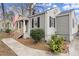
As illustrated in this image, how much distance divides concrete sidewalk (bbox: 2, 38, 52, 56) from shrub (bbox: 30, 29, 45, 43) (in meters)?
0.19

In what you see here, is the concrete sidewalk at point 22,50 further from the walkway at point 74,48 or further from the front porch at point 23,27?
the walkway at point 74,48

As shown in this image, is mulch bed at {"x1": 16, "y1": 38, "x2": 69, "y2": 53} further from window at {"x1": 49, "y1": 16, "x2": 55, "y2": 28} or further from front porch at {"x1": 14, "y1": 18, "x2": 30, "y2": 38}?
window at {"x1": 49, "y1": 16, "x2": 55, "y2": 28}

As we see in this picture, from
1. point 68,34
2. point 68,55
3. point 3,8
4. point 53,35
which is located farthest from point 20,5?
point 68,55

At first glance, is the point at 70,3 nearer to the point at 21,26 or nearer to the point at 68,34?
the point at 68,34

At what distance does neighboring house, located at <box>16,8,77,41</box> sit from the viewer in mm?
3086

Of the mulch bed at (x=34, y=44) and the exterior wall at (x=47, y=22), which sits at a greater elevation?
the exterior wall at (x=47, y=22)

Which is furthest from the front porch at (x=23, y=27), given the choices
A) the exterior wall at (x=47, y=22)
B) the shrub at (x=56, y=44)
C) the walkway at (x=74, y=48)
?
the walkway at (x=74, y=48)

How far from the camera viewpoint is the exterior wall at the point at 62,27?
3.08 meters

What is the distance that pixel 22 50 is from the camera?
120 inches

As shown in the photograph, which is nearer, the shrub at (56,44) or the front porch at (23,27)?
the shrub at (56,44)

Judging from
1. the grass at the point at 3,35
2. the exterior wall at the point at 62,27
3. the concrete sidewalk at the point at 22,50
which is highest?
the exterior wall at the point at 62,27

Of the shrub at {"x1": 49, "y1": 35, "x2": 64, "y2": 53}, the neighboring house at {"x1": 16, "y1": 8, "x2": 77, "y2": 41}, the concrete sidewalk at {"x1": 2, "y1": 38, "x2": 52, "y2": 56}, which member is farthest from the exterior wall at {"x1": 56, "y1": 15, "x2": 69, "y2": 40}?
the concrete sidewalk at {"x1": 2, "y1": 38, "x2": 52, "y2": 56}

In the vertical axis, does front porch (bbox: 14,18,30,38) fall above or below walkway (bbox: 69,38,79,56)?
above

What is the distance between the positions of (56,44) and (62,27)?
1.08 feet
